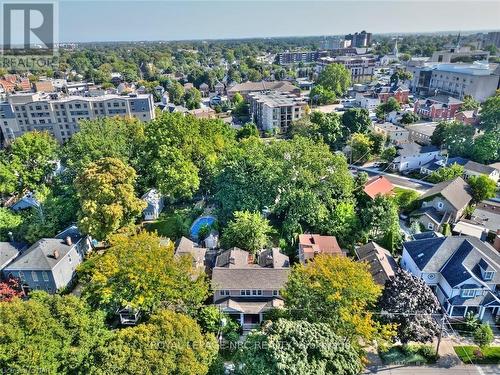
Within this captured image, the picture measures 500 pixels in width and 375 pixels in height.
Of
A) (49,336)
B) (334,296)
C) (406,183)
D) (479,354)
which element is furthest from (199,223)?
(406,183)

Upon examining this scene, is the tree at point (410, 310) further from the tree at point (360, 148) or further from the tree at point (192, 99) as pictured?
the tree at point (192, 99)

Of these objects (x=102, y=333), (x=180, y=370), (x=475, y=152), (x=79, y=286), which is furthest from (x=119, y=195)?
(x=475, y=152)

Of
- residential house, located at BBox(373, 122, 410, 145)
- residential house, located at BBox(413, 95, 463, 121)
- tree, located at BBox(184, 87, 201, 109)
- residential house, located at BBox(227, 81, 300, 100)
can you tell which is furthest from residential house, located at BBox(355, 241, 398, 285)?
residential house, located at BBox(227, 81, 300, 100)

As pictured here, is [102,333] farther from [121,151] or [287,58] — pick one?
[287,58]

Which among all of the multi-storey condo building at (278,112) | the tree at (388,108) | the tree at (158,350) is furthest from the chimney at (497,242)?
the tree at (388,108)

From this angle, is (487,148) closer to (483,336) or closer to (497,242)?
(497,242)

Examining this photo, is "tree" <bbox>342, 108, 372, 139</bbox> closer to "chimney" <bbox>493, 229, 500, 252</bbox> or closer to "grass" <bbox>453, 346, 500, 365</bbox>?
"chimney" <bbox>493, 229, 500, 252</bbox>
